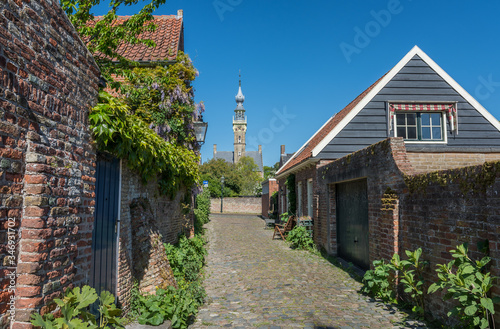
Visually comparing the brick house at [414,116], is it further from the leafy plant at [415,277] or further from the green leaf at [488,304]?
the green leaf at [488,304]

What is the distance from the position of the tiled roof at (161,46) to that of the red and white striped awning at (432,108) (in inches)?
307

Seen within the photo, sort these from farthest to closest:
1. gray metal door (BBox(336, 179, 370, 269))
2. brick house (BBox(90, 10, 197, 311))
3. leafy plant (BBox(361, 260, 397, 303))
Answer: gray metal door (BBox(336, 179, 370, 269)) < leafy plant (BBox(361, 260, 397, 303)) < brick house (BBox(90, 10, 197, 311))

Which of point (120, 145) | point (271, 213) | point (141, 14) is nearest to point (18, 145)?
point (120, 145)

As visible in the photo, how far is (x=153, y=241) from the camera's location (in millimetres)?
5723

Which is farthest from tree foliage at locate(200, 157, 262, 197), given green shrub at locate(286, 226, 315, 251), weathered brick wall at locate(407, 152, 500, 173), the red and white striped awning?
weathered brick wall at locate(407, 152, 500, 173)

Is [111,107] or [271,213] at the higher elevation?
[111,107]

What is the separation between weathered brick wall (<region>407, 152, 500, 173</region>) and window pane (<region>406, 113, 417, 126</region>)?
1690 millimetres

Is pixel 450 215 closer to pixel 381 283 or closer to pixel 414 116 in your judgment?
pixel 381 283

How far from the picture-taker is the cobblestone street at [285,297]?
5371mm

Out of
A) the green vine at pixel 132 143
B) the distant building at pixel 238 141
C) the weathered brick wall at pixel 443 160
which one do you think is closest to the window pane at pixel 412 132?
the weathered brick wall at pixel 443 160

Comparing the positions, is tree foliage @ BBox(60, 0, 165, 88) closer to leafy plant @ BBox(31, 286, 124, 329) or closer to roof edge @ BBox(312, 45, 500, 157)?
leafy plant @ BBox(31, 286, 124, 329)

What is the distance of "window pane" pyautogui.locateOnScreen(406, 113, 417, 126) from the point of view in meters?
12.1

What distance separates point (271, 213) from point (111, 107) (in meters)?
21.5

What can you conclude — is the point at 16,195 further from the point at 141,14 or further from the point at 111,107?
the point at 141,14
